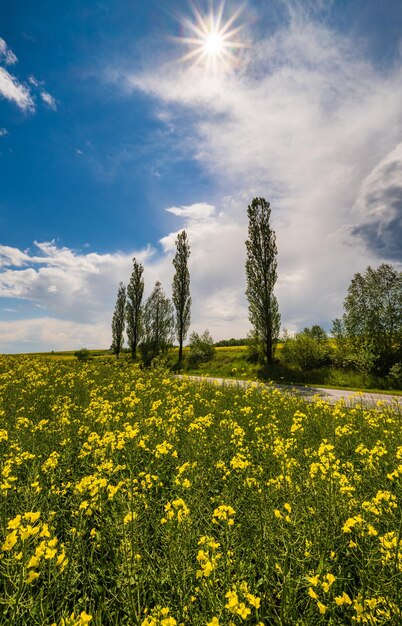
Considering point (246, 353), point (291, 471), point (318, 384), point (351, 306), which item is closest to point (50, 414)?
point (291, 471)

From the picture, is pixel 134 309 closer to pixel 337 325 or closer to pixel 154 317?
pixel 154 317

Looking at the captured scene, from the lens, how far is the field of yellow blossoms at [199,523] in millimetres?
2166

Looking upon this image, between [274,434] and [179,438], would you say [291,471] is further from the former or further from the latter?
[179,438]

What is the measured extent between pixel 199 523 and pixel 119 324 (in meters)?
50.0

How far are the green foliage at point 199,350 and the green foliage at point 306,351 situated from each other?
1094cm

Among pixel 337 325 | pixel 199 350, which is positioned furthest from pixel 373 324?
pixel 199 350

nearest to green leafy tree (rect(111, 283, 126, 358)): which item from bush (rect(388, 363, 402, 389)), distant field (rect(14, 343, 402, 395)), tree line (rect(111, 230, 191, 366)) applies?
tree line (rect(111, 230, 191, 366))

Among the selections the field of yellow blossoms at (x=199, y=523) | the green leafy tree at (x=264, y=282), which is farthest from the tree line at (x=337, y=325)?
the field of yellow blossoms at (x=199, y=523)

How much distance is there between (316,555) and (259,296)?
26.7 metres

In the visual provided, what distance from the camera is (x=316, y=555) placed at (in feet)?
8.87

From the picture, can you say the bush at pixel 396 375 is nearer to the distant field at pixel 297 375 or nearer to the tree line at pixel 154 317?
the distant field at pixel 297 375

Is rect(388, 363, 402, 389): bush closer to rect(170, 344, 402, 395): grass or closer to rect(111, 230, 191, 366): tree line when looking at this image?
rect(170, 344, 402, 395): grass

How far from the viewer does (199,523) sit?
3.33 meters

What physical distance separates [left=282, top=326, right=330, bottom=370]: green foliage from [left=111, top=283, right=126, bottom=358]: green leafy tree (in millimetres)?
31455
